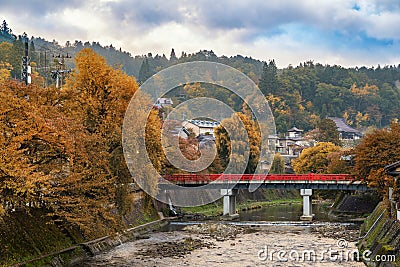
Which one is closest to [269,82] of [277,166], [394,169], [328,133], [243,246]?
[328,133]

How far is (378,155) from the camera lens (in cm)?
3931

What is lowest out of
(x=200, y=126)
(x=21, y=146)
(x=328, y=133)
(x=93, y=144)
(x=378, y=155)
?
(x=378, y=155)

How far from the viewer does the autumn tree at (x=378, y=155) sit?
38531 millimetres

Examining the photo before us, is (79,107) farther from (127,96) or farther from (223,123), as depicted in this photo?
(223,123)

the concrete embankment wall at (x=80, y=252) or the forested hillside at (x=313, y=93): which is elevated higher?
the forested hillside at (x=313, y=93)

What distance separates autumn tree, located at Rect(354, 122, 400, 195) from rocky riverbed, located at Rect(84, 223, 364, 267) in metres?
4.20

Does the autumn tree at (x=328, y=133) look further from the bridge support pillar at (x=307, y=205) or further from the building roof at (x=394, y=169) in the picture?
the building roof at (x=394, y=169)

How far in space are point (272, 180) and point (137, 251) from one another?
23652 mm

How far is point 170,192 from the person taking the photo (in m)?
50.8

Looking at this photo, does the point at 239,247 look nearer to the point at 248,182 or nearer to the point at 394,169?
the point at 394,169

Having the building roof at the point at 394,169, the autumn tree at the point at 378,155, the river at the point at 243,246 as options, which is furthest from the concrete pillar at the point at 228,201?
the building roof at the point at 394,169

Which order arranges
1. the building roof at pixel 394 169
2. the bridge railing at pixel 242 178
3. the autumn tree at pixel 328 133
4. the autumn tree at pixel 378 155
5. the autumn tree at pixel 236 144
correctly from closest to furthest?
1. the building roof at pixel 394 169
2. the autumn tree at pixel 378 155
3. the bridge railing at pixel 242 178
4. the autumn tree at pixel 236 144
5. the autumn tree at pixel 328 133

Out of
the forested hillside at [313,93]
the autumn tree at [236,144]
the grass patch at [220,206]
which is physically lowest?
the grass patch at [220,206]

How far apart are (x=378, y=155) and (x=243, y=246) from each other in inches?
569
